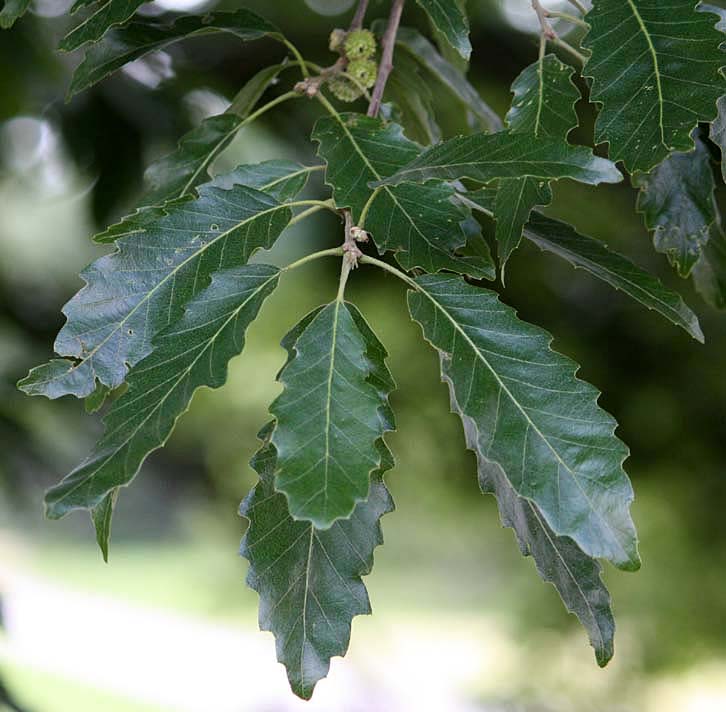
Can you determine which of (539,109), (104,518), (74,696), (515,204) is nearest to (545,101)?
(539,109)

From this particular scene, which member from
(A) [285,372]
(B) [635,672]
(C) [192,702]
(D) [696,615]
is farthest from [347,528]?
(C) [192,702]

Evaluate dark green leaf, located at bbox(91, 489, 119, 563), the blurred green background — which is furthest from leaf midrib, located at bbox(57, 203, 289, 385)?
the blurred green background

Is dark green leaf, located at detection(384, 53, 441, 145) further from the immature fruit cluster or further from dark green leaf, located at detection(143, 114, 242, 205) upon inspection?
dark green leaf, located at detection(143, 114, 242, 205)

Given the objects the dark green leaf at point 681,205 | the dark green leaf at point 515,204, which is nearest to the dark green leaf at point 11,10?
the dark green leaf at point 515,204

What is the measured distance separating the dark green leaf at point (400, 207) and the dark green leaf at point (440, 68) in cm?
30

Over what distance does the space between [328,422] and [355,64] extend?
0.43m

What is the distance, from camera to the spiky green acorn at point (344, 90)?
0.90m

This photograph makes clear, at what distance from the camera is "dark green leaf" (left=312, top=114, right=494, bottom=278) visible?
67cm

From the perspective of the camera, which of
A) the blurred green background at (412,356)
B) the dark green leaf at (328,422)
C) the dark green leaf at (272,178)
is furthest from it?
the blurred green background at (412,356)

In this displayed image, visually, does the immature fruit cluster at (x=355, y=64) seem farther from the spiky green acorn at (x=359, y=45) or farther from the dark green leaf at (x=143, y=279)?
the dark green leaf at (x=143, y=279)

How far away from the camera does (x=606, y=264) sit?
0.71 meters

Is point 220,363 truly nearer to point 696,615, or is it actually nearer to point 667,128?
point 667,128

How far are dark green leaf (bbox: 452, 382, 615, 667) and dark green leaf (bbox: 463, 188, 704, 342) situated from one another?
14 cm

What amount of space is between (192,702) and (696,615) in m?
3.72
